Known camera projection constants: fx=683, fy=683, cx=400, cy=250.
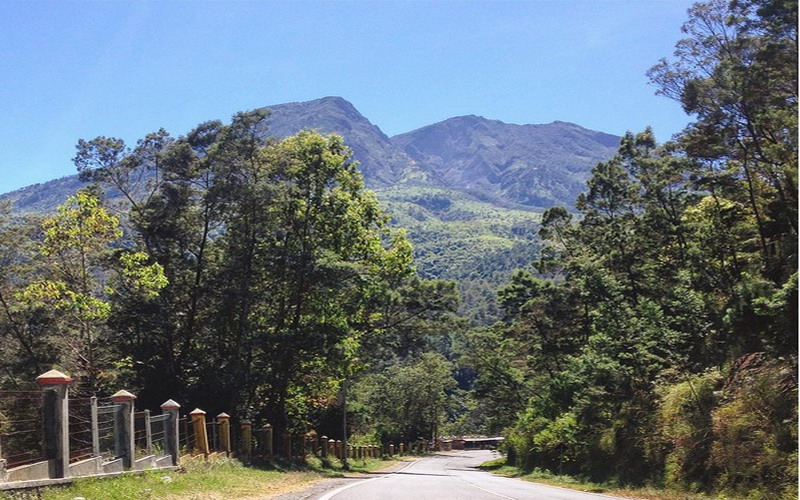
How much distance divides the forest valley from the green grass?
598cm

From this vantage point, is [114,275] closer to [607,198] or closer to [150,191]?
[150,191]

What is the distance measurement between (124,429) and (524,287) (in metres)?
28.5

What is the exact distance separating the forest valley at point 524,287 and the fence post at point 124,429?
23.3 feet

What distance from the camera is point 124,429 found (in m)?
13.9

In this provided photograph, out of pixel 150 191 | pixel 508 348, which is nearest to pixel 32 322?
pixel 150 191

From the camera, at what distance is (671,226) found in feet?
93.8

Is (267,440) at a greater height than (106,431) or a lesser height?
lesser

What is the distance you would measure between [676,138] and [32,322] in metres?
25.8

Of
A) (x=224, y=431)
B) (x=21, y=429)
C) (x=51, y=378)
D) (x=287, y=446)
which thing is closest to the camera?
(x=51, y=378)

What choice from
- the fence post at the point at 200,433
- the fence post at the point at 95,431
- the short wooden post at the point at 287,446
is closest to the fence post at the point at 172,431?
the fence post at the point at 200,433

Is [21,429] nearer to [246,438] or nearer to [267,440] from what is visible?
[246,438]

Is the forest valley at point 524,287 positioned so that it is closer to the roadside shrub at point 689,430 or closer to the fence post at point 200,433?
the roadside shrub at point 689,430

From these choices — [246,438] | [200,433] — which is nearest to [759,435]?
[200,433]

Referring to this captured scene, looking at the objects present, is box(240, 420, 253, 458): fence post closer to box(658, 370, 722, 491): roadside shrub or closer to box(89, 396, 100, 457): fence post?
box(89, 396, 100, 457): fence post
